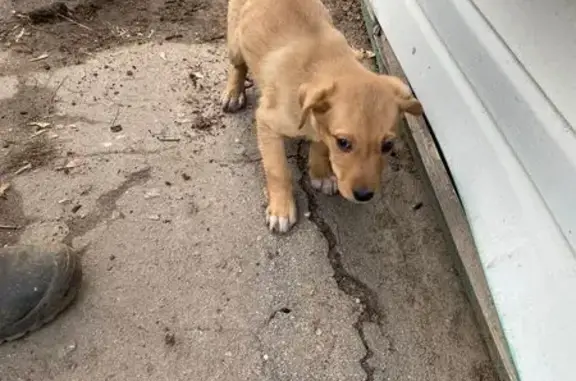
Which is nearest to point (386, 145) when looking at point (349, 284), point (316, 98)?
point (316, 98)

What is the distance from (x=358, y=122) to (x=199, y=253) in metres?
0.73

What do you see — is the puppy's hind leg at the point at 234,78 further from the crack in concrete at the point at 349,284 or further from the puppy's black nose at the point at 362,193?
the puppy's black nose at the point at 362,193

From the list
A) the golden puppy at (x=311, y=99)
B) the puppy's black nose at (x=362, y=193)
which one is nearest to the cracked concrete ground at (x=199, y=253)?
the golden puppy at (x=311, y=99)

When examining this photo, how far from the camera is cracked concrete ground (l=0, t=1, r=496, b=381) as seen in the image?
2240mm

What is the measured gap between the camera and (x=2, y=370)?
2.17 m

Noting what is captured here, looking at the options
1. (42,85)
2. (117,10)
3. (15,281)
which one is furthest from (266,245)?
(117,10)

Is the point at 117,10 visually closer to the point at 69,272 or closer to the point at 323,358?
the point at 69,272

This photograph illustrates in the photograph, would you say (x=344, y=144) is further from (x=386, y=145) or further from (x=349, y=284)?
(x=349, y=284)

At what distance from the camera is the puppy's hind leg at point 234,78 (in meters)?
3.16

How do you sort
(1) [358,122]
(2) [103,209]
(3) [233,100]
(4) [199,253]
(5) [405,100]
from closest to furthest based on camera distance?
(1) [358,122]
(5) [405,100]
(4) [199,253]
(2) [103,209]
(3) [233,100]

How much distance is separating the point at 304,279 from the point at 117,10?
198 centimetres

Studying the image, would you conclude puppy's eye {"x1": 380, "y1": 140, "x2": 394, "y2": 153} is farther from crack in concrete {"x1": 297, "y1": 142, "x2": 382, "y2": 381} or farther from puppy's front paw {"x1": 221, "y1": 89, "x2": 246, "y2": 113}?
puppy's front paw {"x1": 221, "y1": 89, "x2": 246, "y2": 113}

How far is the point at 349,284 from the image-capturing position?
249cm

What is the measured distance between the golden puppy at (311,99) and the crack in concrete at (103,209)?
49 cm
